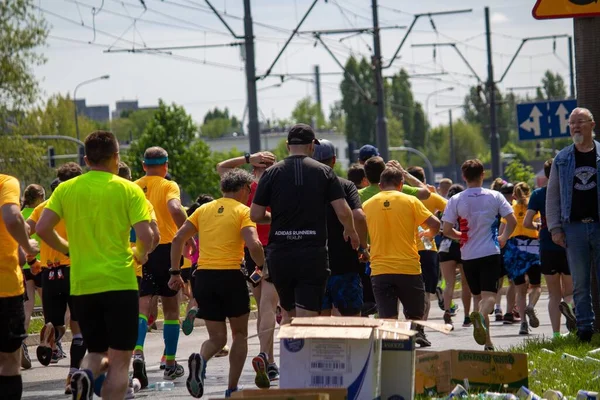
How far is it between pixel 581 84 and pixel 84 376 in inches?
247

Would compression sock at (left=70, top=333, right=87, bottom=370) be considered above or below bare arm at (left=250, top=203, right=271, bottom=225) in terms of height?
below

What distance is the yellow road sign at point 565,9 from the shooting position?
38.0 feet

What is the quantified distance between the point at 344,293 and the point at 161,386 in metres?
1.76

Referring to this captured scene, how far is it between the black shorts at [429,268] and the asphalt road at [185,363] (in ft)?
2.02

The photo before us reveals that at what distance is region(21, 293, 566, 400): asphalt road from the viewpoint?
10.9 m

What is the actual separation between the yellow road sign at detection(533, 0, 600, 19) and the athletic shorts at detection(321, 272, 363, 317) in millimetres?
2873

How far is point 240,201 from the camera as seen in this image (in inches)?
410

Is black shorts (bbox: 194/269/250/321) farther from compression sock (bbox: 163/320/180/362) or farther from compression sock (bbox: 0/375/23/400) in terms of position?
compression sock (bbox: 0/375/23/400)

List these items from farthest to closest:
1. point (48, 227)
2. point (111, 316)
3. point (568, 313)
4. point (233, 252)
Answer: point (568, 313) → point (233, 252) → point (48, 227) → point (111, 316)

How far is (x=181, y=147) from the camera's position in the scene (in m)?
93.6

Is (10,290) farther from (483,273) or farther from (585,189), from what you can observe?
(483,273)

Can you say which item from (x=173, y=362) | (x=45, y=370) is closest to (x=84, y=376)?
(x=173, y=362)

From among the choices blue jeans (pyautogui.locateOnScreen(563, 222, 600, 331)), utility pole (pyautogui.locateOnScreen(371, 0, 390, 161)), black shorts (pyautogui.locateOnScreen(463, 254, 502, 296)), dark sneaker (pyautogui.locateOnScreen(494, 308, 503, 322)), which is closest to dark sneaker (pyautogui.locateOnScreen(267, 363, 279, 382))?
black shorts (pyautogui.locateOnScreen(463, 254, 502, 296))

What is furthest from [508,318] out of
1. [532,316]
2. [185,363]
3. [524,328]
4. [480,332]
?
[480,332]
